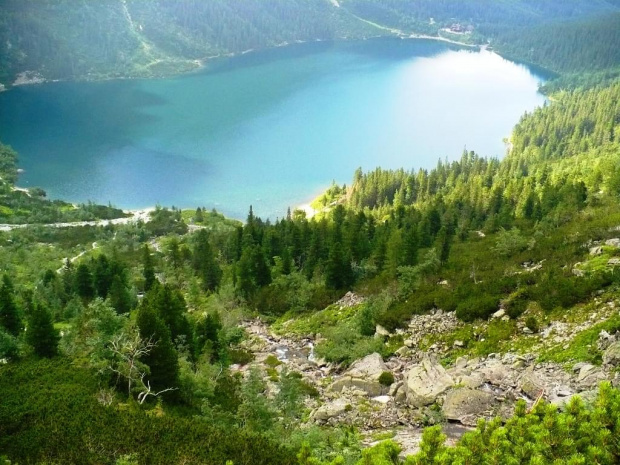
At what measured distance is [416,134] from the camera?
177 metres

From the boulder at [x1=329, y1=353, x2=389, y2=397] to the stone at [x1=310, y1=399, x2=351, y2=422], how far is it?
7.81 ft

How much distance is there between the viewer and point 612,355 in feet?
69.6

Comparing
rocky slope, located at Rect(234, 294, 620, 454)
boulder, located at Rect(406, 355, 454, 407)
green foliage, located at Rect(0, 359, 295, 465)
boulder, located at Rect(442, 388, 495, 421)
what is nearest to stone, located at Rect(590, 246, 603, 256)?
rocky slope, located at Rect(234, 294, 620, 454)

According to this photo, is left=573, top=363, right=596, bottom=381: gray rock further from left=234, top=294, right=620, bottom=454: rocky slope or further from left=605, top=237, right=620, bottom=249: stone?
left=605, top=237, right=620, bottom=249: stone

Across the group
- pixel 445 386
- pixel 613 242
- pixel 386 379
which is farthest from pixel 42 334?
pixel 613 242

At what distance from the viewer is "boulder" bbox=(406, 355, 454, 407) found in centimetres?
2350

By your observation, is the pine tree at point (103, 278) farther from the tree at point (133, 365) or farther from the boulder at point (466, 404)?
the boulder at point (466, 404)

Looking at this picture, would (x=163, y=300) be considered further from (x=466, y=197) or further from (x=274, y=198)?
(x=274, y=198)

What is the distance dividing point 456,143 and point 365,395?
15515cm

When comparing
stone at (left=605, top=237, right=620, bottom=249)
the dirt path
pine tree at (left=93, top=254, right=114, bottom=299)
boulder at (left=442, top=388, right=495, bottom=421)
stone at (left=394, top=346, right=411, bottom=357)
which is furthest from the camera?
the dirt path

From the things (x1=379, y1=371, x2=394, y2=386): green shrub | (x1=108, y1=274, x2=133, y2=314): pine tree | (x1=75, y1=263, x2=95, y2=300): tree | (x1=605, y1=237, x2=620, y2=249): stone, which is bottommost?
(x1=75, y1=263, x2=95, y2=300): tree

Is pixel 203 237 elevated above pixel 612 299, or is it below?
below

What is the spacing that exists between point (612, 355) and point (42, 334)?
30.2 meters

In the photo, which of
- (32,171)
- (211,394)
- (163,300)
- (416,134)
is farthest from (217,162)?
(211,394)
